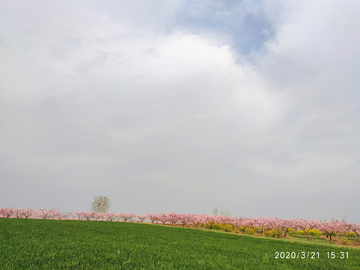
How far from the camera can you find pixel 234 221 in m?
33.4

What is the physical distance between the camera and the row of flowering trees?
26.3m

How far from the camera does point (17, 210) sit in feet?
120

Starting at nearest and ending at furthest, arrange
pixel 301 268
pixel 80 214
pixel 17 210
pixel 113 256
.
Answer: pixel 113 256 → pixel 301 268 → pixel 17 210 → pixel 80 214

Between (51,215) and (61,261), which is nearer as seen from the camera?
(61,261)

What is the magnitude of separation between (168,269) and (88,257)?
2136mm

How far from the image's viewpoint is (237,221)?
3288 cm

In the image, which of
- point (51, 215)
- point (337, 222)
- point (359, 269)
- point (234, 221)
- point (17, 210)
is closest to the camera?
point (359, 269)

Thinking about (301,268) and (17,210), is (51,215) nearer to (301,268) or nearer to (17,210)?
(17,210)

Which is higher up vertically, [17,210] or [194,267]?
[194,267]

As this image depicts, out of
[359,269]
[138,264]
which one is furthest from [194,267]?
[359,269]

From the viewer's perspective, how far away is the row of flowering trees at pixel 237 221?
86.3ft

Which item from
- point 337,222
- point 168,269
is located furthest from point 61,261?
point 337,222

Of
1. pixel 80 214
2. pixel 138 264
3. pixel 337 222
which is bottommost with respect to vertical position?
pixel 80 214

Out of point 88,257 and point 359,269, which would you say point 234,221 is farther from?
point 88,257
